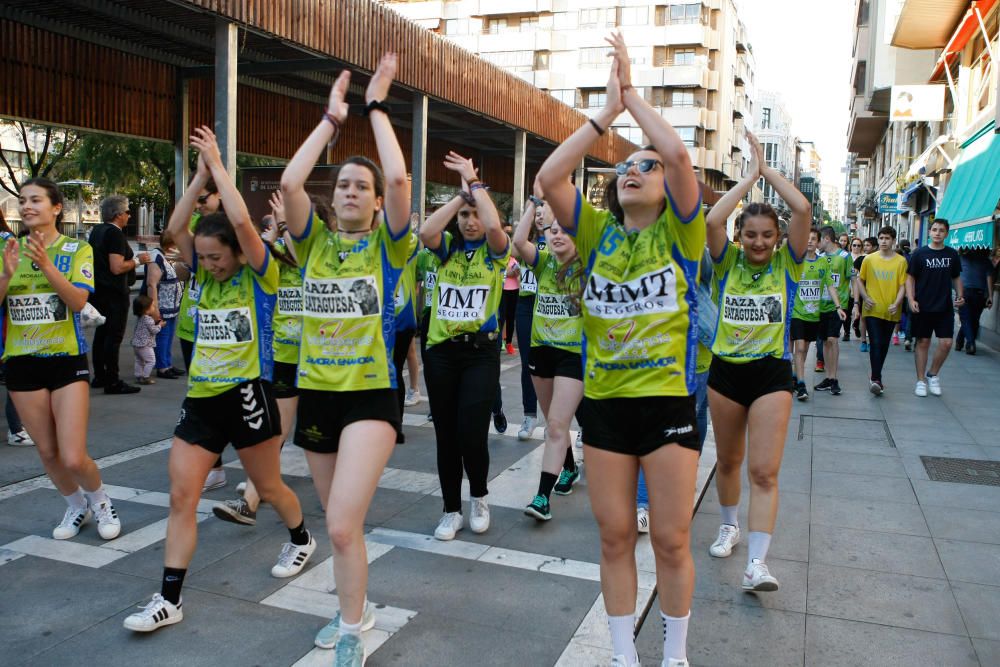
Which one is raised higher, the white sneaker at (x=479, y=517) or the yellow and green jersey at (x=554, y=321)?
the yellow and green jersey at (x=554, y=321)

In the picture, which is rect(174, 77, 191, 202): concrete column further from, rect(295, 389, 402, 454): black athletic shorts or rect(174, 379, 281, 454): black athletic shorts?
rect(295, 389, 402, 454): black athletic shorts

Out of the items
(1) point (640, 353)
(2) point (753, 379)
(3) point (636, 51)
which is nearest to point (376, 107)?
(1) point (640, 353)

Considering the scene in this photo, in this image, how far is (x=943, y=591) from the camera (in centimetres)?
429

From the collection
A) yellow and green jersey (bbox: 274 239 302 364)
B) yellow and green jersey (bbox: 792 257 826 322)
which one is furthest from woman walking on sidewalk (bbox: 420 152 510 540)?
yellow and green jersey (bbox: 792 257 826 322)

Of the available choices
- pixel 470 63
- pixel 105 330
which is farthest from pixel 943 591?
pixel 470 63

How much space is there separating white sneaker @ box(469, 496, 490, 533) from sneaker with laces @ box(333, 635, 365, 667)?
177cm

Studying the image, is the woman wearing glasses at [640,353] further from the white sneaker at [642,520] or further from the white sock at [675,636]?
the white sneaker at [642,520]

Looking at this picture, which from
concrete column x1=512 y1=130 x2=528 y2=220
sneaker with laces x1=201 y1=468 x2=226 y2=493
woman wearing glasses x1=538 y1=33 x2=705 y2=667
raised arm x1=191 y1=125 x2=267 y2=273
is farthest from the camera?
concrete column x1=512 y1=130 x2=528 y2=220

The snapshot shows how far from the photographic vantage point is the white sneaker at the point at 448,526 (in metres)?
4.87

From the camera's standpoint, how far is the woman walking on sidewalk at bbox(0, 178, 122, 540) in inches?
181

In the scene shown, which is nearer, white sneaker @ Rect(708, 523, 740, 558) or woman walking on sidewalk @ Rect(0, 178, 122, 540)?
woman walking on sidewalk @ Rect(0, 178, 122, 540)

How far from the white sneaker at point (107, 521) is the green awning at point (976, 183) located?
13.8 meters

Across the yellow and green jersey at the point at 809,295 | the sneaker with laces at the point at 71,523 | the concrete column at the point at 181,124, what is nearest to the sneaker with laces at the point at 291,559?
the sneaker with laces at the point at 71,523

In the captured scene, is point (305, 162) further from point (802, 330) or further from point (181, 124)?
point (181, 124)
